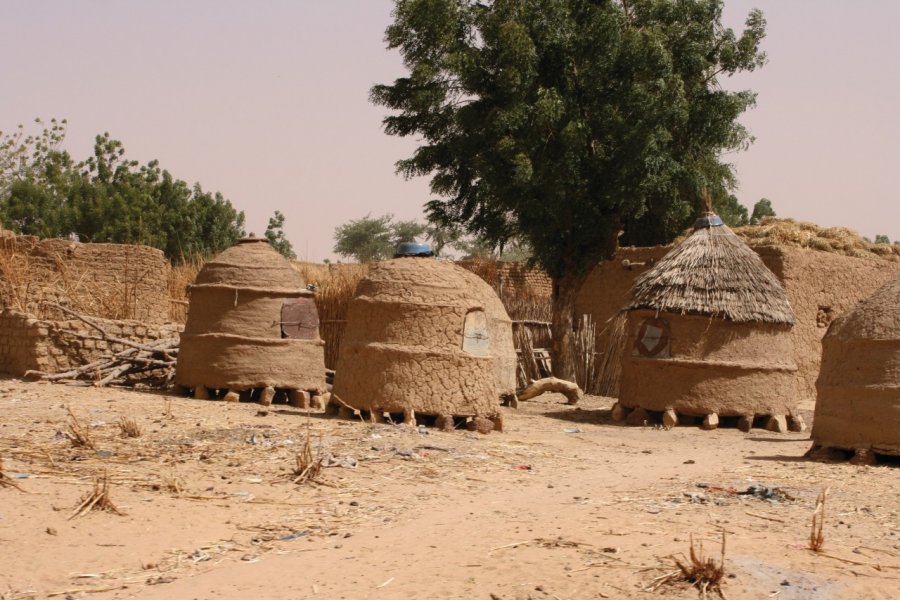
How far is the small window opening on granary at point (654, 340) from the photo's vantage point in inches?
485

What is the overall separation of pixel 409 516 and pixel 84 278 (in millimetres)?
10235

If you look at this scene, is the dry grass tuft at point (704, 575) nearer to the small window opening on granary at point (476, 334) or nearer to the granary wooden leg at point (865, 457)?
the granary wooden leg at point (865, 457)

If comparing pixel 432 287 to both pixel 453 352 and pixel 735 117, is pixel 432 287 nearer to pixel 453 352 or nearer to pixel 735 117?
pixel 453 352

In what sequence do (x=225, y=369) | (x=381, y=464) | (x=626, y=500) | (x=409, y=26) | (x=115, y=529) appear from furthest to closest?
(x=409, y=26) → (x=225, y=369) → (x=381, y=464) → (x=626, y=500) → (x=115, y=529)

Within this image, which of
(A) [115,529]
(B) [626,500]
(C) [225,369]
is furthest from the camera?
(C) [225,369]

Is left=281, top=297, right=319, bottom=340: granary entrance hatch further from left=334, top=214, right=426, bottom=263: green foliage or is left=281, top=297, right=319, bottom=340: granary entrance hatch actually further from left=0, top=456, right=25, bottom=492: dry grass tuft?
left=334, top=214, right=426, bottom=263: green foliage

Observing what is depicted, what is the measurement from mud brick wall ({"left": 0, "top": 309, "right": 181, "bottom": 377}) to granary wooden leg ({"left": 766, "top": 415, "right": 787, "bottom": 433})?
8255 millimetres

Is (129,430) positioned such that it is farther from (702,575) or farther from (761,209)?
(761,209)

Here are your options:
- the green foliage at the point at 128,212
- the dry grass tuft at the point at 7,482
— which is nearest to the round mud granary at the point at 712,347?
the dry grass tuft at the point at 7,482

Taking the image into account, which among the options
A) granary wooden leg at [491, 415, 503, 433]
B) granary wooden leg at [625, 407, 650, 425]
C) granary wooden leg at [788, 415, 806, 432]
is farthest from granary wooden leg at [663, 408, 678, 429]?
granary wooden leg at [491, 415, 503, 433]

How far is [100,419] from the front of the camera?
9.63 meters

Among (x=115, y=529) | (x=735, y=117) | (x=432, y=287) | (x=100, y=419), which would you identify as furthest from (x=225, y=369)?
(x=735, y=117)

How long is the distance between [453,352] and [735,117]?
10257mm

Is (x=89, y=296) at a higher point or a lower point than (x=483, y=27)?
Result: lower
